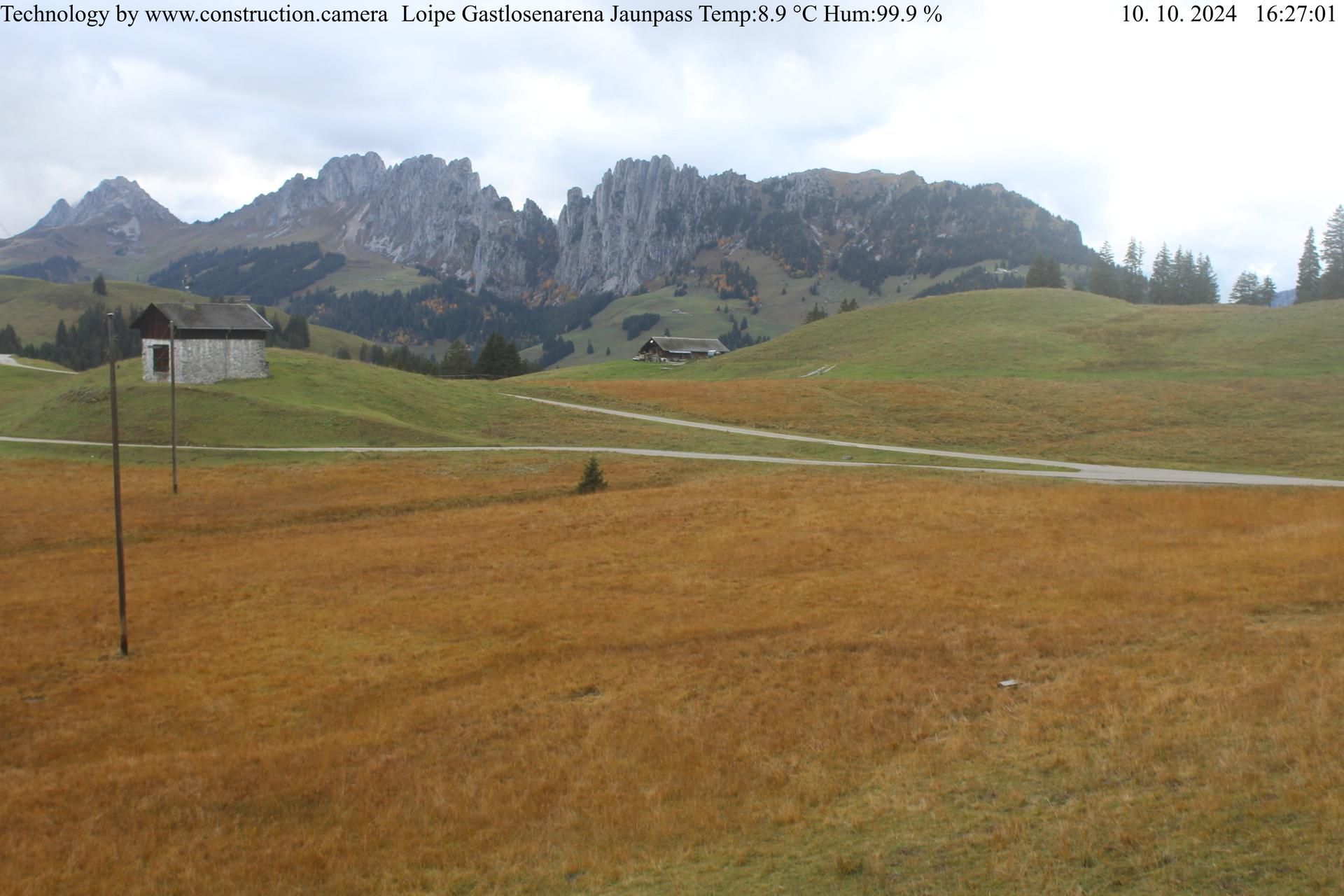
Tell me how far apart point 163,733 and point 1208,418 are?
80.0 metres

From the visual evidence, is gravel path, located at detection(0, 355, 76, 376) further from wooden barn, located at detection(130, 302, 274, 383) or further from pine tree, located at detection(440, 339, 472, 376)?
pine tree, located at detection(440, 339, 472, 376)

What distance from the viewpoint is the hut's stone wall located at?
266 ft

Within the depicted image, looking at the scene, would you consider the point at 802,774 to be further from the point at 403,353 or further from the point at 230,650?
the point at 403,353

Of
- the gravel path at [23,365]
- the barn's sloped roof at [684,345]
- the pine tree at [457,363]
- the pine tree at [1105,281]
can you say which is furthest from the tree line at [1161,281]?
the gravel path at [23,365]

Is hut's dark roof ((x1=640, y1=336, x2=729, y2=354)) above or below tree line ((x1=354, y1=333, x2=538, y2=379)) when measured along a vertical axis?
above

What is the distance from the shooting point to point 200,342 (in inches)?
3204

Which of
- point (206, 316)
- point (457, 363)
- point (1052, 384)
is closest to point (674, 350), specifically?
point (457, 363)

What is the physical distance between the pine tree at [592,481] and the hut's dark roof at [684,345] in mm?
120155

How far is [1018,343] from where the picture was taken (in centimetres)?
11750

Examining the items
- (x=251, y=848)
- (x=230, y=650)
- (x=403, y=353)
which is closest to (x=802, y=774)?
(x=251, y=848)

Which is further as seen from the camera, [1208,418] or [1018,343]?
[1018,343]

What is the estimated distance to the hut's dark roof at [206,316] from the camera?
80312mm

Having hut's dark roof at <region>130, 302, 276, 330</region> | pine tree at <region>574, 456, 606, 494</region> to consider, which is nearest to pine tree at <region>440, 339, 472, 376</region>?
hut's dark roof at <region>130, 302, 276, 330</region>

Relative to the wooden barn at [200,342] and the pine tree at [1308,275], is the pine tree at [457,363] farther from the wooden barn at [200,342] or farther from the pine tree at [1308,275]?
the pine tree at [1308,275]
